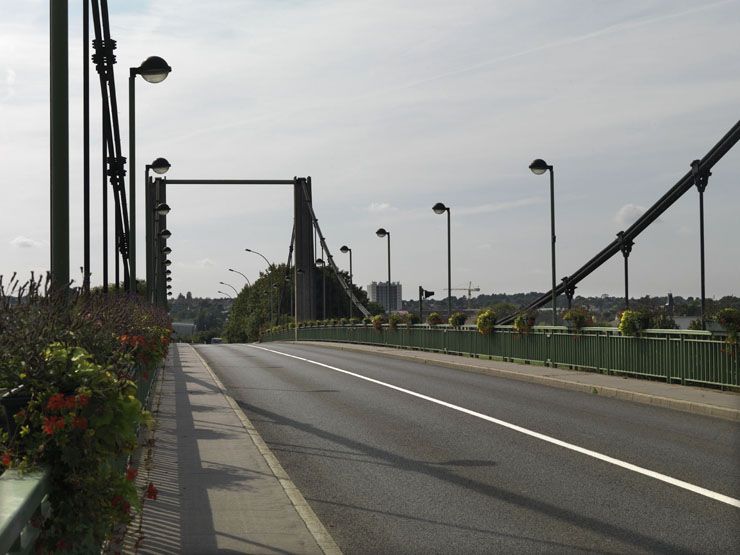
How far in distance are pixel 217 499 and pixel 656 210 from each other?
33603 millimetres

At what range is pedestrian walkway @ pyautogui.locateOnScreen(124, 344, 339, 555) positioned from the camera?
7.20 meters

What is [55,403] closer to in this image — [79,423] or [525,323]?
[79,423]

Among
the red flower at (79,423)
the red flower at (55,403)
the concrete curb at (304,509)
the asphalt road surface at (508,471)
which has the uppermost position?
the red flower at (55,403)

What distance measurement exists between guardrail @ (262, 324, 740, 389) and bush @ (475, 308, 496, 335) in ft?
0.86

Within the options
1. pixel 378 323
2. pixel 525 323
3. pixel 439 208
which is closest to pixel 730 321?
pixel 525 323

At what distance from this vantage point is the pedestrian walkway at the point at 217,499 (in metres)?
7.20

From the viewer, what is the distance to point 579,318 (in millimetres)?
25688

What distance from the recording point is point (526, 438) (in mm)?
13555

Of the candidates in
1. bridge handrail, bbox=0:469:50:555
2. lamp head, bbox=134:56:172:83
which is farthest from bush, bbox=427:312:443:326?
bridge handrail, bbox=0:469:50:555

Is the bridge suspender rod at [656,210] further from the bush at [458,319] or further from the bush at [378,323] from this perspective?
the bush at [378,323]

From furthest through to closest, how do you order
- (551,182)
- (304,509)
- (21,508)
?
(551,182) → (304,509) → (21,508)

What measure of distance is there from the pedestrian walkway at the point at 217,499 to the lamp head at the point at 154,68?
22.8 ft

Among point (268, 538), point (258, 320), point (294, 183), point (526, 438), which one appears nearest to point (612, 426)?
point (526, 438)

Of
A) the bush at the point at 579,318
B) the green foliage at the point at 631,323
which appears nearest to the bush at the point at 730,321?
the green foliage at the point at 631,323
